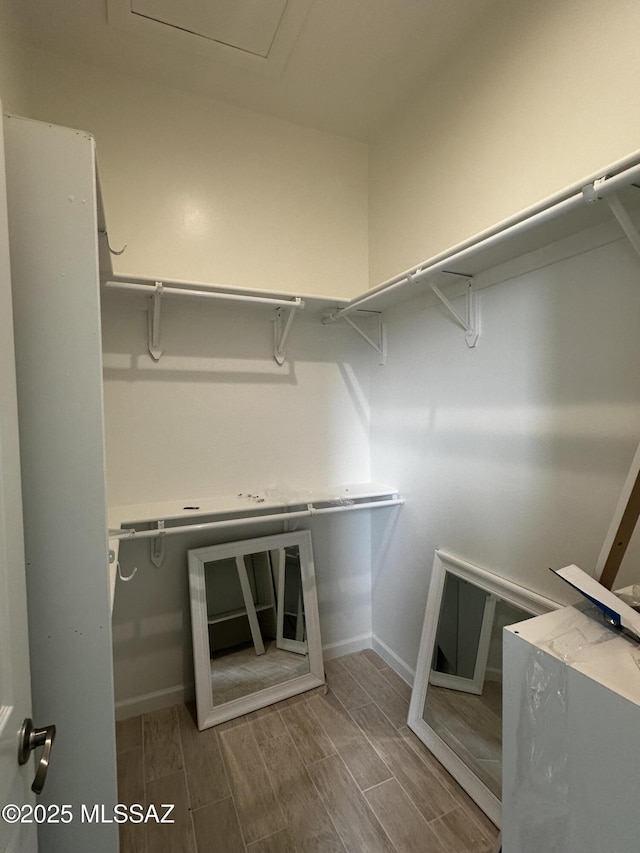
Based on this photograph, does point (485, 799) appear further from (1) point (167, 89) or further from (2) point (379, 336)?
(1) point (167, 89)

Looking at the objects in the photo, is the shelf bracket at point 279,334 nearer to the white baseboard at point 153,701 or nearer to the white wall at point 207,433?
the white wall at point 207,433

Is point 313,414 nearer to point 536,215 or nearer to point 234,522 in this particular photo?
point 234,522

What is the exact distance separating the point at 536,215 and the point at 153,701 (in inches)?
99.0

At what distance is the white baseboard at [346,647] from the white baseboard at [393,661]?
0.15 feet

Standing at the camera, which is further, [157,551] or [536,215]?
[157,551]

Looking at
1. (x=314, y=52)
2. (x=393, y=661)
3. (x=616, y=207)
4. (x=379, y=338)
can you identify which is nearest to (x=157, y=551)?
(x=393, y=661)

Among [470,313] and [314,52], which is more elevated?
[314,52]

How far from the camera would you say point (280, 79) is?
175cm

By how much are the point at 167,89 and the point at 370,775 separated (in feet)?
9.98

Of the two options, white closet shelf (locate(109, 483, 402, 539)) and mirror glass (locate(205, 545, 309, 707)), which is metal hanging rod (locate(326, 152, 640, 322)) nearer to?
white closet shelf (locate(109, 483, 402, 539))

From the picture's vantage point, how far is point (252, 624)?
2.03 m

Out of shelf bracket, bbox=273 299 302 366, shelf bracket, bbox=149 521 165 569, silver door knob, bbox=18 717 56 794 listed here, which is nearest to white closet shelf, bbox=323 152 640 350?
shelf bracket, bbox=273 299 302 366

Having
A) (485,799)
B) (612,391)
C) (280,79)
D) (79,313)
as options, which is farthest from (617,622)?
(280,79)

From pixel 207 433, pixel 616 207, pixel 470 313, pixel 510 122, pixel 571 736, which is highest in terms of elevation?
pixel 510 122
